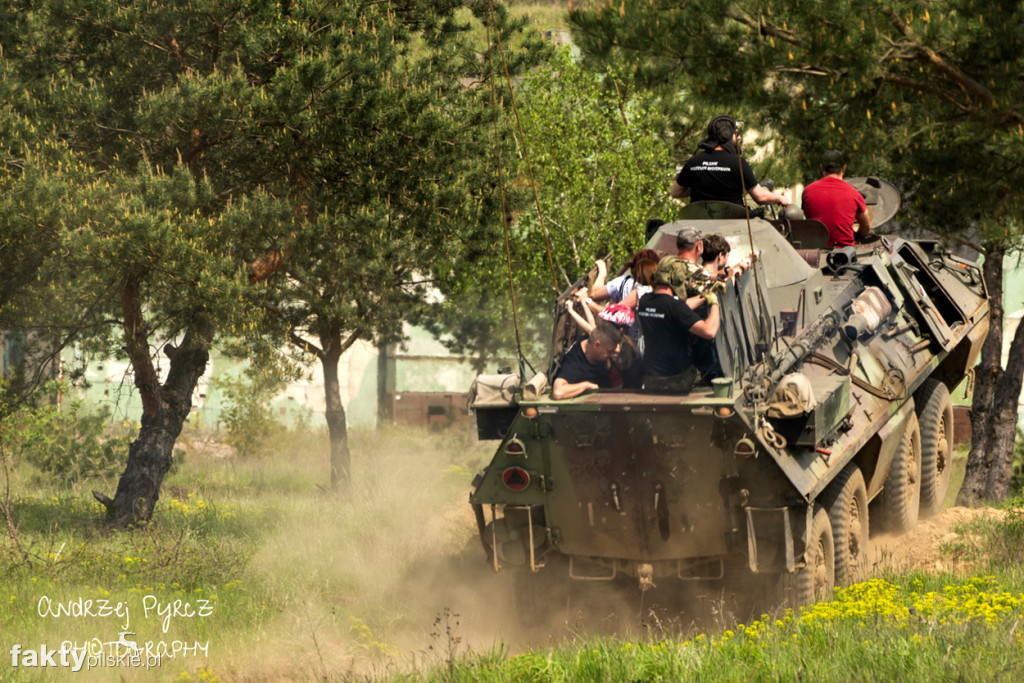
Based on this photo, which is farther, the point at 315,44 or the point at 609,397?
the point at 315,44

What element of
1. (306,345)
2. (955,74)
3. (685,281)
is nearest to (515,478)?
(685,281)

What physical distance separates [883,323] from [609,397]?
3215 millimetres

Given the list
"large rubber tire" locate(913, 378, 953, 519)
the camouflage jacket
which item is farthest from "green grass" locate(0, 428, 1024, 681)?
the camouflage jacket

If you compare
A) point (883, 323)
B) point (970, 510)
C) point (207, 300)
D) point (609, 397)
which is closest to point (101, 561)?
point (207, 300)

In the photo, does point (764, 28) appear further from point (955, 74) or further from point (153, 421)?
point (153, 421)

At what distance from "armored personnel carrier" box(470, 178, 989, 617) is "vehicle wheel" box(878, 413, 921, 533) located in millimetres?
282

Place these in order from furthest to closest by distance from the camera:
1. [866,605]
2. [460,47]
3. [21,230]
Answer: [460,47], [21,230], [866,605]

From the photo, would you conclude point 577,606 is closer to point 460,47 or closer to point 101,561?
point 101,561

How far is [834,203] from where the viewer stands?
10.5m

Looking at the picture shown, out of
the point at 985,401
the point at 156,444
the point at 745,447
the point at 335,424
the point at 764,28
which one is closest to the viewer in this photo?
the point at 745,447

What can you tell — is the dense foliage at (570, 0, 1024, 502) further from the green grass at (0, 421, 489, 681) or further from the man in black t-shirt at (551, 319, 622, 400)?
the green grass at (0, 421, 489, 681)

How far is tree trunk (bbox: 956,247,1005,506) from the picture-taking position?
1401 centimetres

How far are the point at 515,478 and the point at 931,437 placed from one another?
4.75 meters

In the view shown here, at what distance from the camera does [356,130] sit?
467 inches
